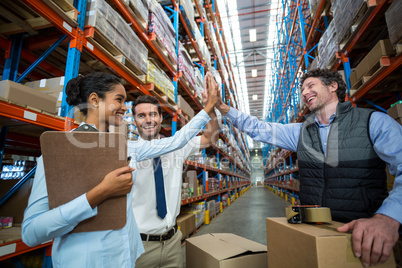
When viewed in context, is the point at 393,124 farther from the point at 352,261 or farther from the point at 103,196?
the point at 103,196

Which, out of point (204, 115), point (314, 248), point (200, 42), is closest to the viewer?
point (314, 248)

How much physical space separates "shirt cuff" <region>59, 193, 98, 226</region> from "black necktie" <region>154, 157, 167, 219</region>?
3.01ft

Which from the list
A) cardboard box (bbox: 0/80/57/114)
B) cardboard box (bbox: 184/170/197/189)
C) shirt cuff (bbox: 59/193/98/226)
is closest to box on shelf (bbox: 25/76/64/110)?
cardboard box (bbox: 0/80/57/114)

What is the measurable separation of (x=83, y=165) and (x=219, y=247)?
1.22m

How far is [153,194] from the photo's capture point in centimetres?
178

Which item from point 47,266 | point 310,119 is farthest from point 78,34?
point 310,119

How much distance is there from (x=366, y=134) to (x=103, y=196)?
152 centimetres

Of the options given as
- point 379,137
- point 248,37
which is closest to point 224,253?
point 379,137

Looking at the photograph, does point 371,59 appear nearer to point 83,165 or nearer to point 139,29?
point 139,29

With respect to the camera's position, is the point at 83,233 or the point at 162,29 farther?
the point at 162,29

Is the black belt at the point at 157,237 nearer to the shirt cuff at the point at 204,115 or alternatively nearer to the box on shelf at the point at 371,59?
the shirt cuff at the point at 204,115

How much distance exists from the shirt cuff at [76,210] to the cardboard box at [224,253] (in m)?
0.92

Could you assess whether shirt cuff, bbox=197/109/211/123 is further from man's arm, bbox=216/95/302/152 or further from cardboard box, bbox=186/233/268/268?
cardboard box, bbox=186/233/268/268

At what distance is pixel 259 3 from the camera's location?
37.8 ft
